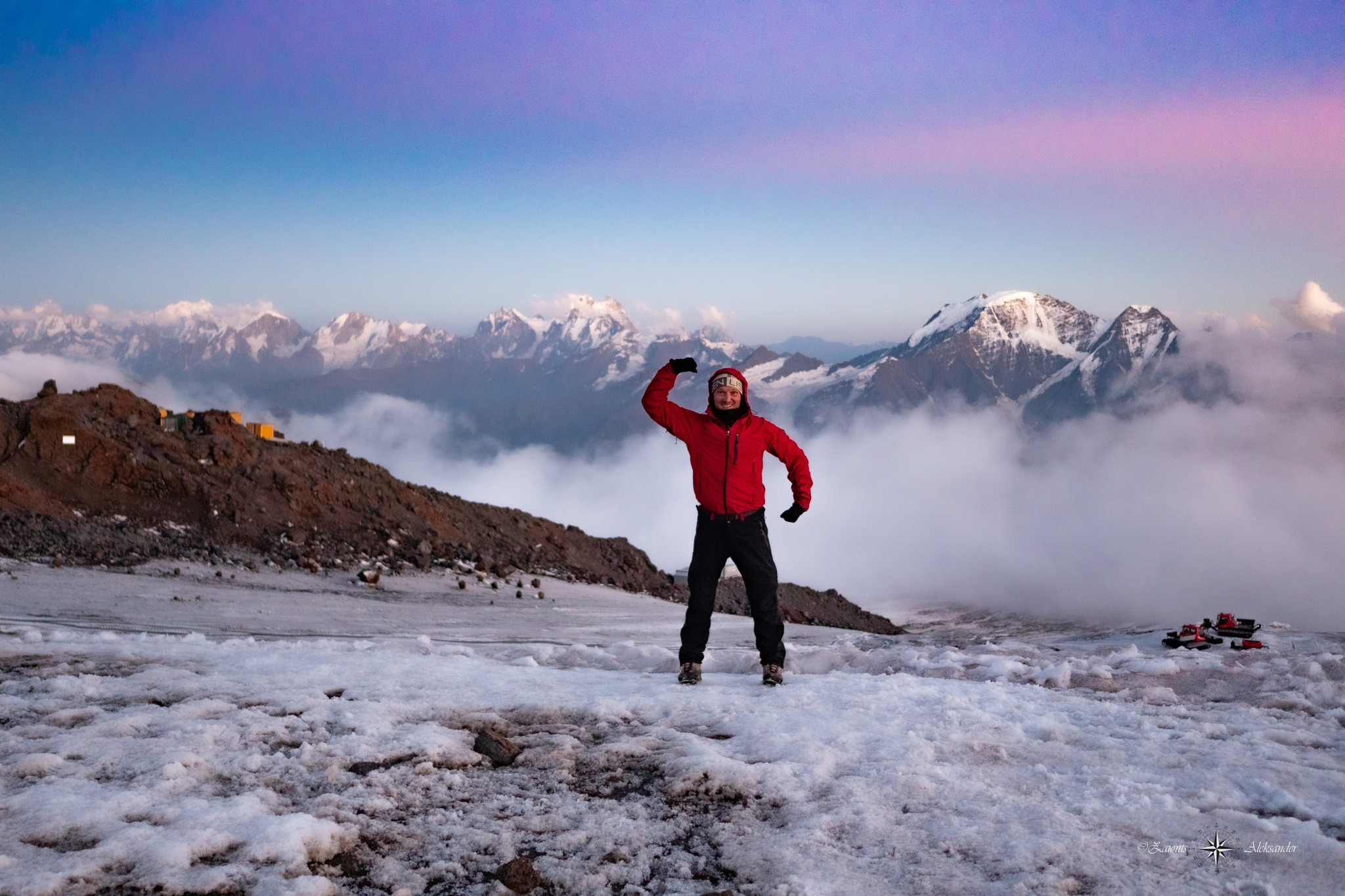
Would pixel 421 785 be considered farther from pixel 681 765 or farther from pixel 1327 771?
pixel 1327 771

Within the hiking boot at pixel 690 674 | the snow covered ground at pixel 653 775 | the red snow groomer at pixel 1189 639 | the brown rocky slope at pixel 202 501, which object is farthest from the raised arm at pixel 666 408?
the brown rocky slope at pixel 202 501

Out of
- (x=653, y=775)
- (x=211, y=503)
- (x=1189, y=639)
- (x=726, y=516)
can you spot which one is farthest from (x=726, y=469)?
(x=211, y=503)

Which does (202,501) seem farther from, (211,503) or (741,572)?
(741,572)

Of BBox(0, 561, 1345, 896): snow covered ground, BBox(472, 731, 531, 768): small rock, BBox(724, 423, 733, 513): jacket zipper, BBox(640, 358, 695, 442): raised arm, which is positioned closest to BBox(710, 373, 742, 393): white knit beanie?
BBox(640, 358, 695, 442): raised arm

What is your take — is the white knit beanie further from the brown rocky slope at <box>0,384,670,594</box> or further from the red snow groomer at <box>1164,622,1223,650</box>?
the brown rocky slope at <box>0,384,670,594</box>

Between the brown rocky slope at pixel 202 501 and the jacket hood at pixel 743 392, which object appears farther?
the brown rocky slope at pixel 202 501

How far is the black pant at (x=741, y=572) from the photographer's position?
727 centimetres

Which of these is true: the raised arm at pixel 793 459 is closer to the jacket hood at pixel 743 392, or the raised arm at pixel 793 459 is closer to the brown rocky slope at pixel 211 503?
the jacket hood at pixel 743 392

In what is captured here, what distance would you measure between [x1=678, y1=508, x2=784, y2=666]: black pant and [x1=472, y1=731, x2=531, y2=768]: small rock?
98.2 inches

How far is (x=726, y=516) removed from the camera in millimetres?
7273

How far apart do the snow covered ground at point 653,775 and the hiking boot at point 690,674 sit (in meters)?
0.41

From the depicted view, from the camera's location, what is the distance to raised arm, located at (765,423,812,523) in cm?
745

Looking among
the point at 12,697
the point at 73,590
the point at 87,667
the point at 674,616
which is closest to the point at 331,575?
the point at 73,590

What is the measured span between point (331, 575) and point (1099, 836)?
17411 mm
